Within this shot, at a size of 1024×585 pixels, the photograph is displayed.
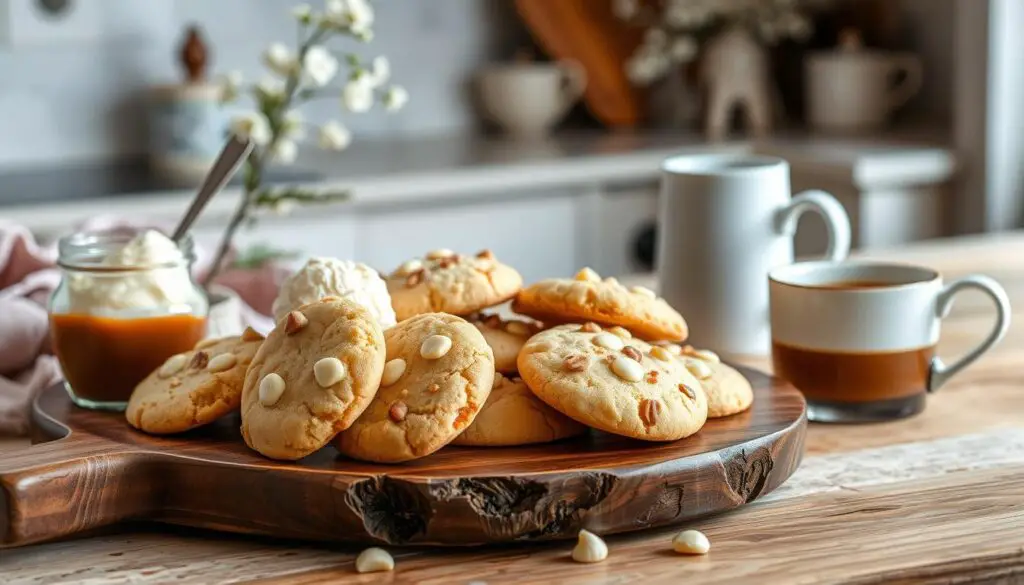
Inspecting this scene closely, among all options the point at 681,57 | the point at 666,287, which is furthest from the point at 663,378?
the point at 681,57

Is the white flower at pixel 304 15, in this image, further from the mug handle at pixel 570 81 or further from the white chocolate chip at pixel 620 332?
the mug handle at pixel 570 81

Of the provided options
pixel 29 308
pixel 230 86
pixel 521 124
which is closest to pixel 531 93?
pixel 521 124

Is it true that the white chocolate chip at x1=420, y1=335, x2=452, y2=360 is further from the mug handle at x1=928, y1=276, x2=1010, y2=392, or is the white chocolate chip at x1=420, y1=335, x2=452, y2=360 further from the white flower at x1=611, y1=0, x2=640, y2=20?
the white flower at x1=611, y1=0, x2=640, y2=20

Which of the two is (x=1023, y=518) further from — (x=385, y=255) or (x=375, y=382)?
(x=385, y=255)

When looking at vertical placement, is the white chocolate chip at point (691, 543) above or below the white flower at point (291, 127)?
below

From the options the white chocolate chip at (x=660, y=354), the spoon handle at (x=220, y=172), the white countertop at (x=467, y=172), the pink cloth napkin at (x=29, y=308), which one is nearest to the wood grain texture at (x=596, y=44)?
the white countertop at (x=467, y=172)

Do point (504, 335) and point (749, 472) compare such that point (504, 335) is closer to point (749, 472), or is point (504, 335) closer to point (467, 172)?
point (749, 472)
